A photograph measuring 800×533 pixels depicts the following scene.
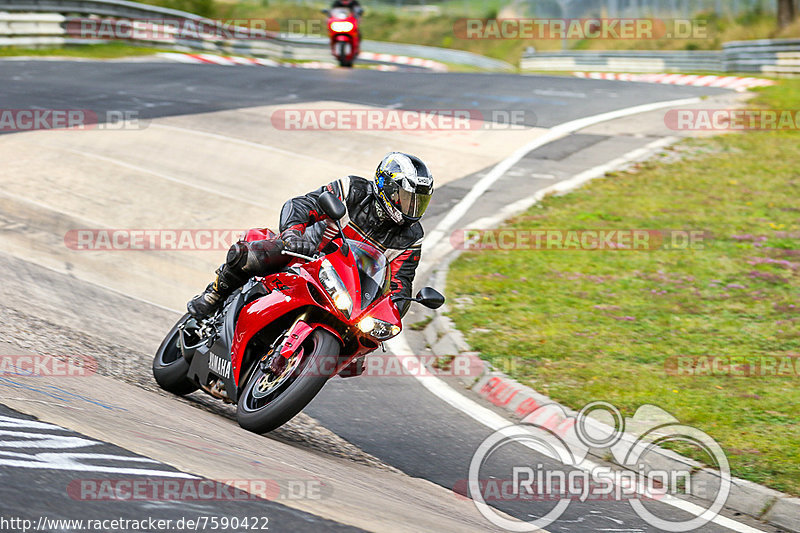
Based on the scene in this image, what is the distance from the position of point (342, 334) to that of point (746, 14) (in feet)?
141

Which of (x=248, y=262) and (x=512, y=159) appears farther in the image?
(x=512, y=159)

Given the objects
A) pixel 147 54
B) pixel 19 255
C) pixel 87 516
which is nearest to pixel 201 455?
pixel 87 516

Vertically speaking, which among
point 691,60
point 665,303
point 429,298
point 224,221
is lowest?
point 665,303

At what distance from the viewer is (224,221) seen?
1238cm

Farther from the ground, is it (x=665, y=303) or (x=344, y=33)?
(x=344, y=33)

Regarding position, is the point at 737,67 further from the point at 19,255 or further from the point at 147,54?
the point at 19,255
